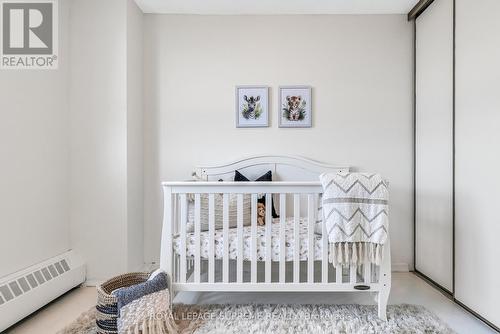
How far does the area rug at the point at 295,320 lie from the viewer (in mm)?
1762

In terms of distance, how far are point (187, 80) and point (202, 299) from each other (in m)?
1.83

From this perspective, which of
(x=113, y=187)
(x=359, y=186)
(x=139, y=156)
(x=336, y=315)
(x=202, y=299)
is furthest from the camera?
(x=139, y=156)

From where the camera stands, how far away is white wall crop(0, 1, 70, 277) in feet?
Result: 6.14

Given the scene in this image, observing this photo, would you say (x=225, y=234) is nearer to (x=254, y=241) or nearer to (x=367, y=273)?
(x=254, y=241)

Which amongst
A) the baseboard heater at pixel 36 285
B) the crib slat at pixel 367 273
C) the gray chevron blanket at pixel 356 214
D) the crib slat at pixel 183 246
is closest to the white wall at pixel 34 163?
the baseboard heater at pixel 36 285

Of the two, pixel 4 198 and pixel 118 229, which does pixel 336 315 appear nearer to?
pixel 118 229

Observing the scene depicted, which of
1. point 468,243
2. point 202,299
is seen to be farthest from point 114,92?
point 468,243

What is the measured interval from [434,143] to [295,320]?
169 centimetres

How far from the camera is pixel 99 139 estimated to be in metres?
2.48

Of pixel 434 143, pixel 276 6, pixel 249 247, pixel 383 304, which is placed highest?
pixel 276 6

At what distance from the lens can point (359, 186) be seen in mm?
1796

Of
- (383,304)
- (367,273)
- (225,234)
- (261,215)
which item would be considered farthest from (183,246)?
(383,304)

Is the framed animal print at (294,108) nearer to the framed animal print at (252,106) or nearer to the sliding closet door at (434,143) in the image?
the framed animal print at (252,106)

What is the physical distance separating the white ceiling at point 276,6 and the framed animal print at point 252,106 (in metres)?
0.67
